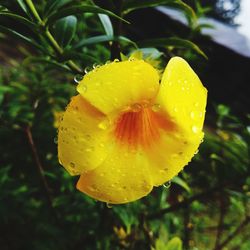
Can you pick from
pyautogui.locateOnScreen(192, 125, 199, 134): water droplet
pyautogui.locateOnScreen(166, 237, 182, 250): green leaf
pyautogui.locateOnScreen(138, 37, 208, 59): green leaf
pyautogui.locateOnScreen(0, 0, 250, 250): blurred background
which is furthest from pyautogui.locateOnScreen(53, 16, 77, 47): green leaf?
pyautogui.locateOnScreen(166, 237, 182, 250): green leaf

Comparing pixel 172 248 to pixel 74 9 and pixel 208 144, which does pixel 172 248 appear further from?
pixel 74 9

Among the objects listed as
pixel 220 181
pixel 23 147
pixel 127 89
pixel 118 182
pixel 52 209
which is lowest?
pixel 23 147

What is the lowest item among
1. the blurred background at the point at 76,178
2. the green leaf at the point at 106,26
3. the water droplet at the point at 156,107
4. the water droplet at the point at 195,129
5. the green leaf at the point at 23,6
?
the blurred background at the point at 76,178

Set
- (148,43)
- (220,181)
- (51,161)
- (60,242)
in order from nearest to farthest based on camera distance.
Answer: (148,43), (220,181), (60,242), (51,161)

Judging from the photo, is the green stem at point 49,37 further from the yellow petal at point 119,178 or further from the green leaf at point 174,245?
the green leaf at point 174,245

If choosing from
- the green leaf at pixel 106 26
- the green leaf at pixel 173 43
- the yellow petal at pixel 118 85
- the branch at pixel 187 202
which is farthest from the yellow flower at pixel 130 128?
the branch at pixel 187 202

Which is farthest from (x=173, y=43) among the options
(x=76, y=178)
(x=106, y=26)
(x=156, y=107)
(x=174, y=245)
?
(x=76, y=178)

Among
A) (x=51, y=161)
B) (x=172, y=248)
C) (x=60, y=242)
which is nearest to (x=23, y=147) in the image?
(x=51, y=161)
